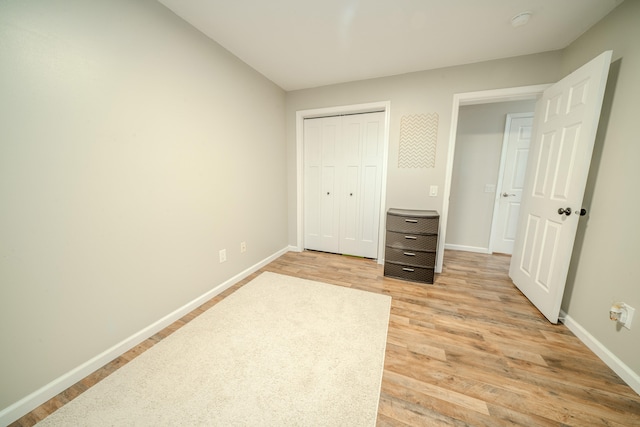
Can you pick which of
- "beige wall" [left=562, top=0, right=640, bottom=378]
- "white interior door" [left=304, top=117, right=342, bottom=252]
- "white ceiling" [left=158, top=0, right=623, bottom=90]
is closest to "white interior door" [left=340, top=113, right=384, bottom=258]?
"white interior door" [left=304, top=117, right=342, bottom=252]

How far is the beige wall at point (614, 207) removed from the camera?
4.50 feet

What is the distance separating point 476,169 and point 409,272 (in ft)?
6.92

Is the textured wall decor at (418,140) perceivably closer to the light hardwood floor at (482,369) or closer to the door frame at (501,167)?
the door frame at (501,167)

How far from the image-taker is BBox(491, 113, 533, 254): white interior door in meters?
3.12

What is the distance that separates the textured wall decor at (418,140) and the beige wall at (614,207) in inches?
48.8

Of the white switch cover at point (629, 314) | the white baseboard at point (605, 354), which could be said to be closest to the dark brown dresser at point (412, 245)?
the white baseboard at point (605, 354)

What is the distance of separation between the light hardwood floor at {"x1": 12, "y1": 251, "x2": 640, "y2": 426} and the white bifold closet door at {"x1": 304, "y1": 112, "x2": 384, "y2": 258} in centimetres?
110

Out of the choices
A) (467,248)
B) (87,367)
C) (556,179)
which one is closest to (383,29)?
(556,179)

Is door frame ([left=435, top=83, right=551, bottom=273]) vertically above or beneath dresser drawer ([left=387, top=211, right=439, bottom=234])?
above

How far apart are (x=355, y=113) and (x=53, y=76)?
8.96 feet

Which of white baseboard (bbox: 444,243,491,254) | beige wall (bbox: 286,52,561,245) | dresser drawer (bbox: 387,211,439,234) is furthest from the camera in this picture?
white baseboard (bbox: 444,243,491,254)

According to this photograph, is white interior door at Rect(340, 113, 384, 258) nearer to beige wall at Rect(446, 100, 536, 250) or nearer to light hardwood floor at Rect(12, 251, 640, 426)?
light hardwood floor at Rect(12, 251, 640, 426)

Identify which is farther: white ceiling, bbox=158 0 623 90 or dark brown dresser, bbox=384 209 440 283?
dark brown dresser, bbox=384 209 440 283

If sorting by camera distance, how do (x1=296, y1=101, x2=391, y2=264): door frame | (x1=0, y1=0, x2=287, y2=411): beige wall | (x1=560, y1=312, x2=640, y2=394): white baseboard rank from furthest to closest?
(x1=296, y1=101, x2=391, y2=264): door frame
(x1=560, y1=312, x2=640, y2=394): white baseboard
(x1=0, y1=0, x2=287, y2=411): beige wall
